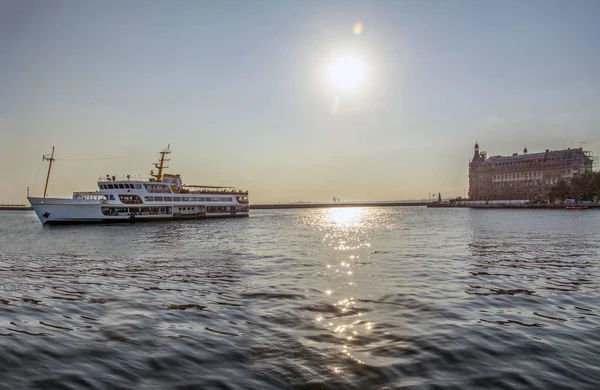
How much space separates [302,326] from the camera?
11.8 m

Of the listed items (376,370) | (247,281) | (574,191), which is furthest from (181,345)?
(574,191)

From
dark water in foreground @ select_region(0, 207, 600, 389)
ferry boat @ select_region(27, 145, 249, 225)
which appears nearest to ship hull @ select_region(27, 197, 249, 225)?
→ ferry boat @ select_region(27, 145, 249, 225)

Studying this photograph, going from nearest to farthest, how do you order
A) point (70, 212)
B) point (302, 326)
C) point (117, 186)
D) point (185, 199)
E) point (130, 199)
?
point (302, 326), point (70, 212), point (117, 186), point (130, 199), point (185, 199)

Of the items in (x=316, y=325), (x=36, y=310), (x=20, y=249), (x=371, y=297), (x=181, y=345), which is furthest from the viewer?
(x=20, y=249)

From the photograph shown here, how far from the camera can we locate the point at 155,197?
268ft

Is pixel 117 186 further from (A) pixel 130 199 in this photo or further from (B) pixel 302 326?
(B) pixel 302 326

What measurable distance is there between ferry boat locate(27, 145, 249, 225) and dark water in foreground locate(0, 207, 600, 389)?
49.5 metres

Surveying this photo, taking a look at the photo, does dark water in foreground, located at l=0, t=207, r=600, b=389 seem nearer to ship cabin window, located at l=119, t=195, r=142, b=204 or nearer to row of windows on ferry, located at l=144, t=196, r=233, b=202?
ship cabin window, located at l=119, t=195, r=142, b=204

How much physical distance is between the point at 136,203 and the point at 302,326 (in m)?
73.5

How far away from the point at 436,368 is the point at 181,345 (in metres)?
6.20

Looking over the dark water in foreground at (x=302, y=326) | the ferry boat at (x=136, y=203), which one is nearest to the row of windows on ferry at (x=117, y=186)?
the ferry boat at (x=136, y=203)

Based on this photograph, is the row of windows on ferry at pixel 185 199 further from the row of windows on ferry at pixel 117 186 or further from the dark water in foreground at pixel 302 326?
the dark water in foreground at pixel 302 326

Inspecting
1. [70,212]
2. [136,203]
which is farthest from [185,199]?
[70,212]

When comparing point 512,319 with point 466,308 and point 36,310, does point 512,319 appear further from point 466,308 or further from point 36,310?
point 36,310
